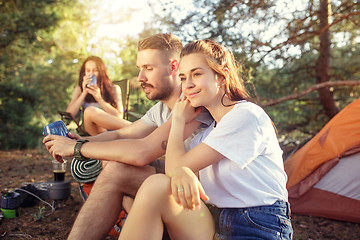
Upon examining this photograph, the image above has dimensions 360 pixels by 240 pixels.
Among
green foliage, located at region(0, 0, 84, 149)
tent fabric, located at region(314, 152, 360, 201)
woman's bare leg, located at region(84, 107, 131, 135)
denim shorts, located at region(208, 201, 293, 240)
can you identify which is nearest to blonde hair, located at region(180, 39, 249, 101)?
denim shorts, located at region(208, 201, 293, 240)

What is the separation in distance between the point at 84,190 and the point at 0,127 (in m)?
5.58

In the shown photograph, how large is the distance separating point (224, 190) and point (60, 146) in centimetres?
118

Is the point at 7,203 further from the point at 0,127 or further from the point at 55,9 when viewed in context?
the point at 55,9

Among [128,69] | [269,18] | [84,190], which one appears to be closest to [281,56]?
[269,18]

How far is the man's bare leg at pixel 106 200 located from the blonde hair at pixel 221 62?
0.76 metres

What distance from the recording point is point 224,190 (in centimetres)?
149

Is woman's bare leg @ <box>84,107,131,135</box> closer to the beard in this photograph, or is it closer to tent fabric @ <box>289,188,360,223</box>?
the beard

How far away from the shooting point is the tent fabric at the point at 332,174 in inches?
120

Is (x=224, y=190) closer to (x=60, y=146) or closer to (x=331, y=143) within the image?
(x=60, y=146)

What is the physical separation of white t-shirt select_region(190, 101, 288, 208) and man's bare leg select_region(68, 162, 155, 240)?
1.95 ft

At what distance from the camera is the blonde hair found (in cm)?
167

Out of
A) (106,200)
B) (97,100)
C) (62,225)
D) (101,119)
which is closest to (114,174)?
(106,200)

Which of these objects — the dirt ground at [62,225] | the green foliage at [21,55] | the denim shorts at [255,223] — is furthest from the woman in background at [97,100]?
the green foliage at [21,55]

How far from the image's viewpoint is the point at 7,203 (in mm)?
2877
